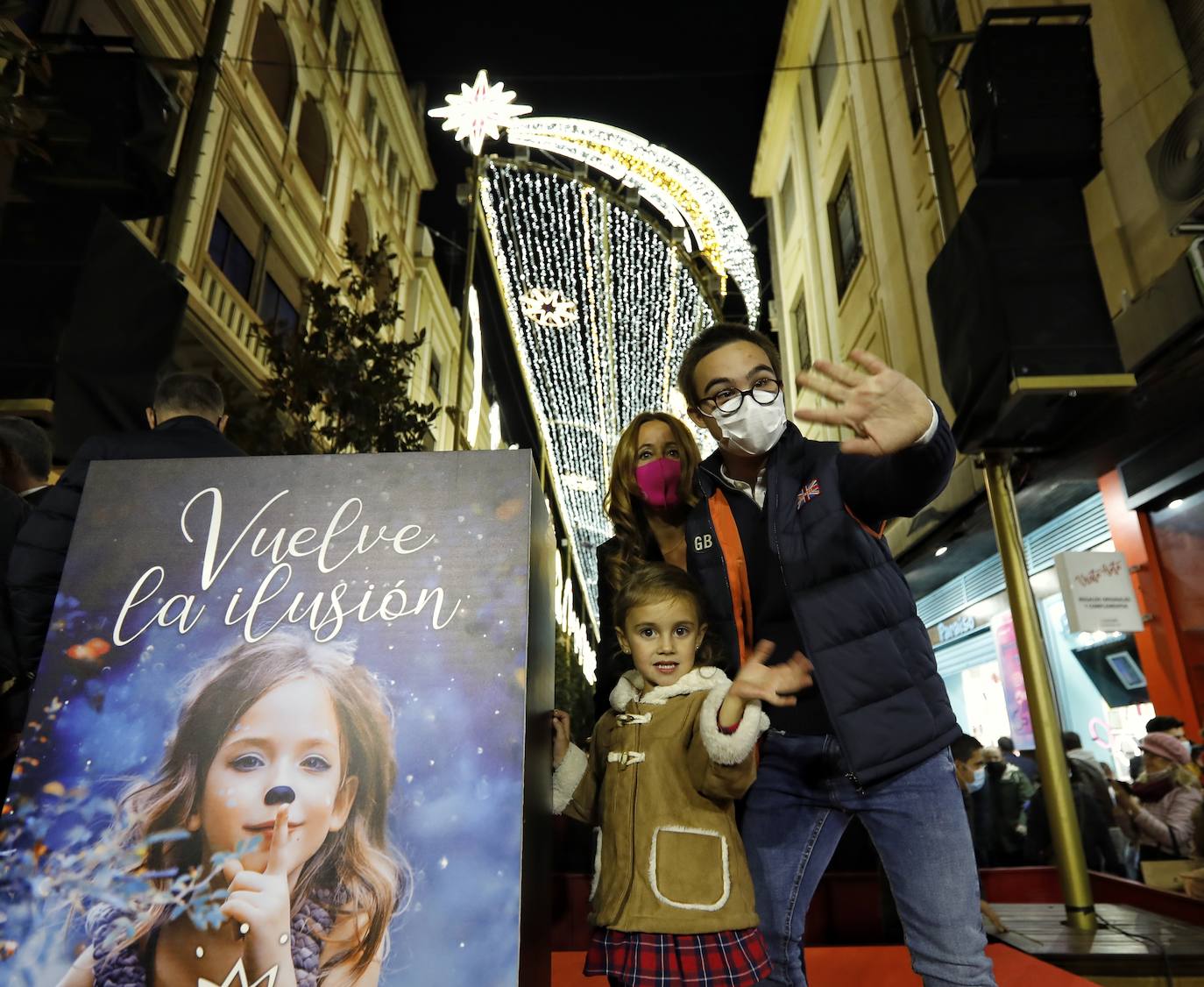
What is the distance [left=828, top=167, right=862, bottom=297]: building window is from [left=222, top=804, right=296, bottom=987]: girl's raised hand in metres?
12.7

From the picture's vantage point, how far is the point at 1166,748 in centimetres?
559

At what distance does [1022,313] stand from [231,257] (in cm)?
1265

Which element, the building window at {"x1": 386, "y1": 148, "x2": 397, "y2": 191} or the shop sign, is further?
the building window at {"x1": 386, "y1": 148, "x2": 397, "y2": 191}

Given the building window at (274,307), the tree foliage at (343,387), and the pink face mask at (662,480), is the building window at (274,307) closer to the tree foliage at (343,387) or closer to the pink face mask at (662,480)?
the tree foliage at (343,387)

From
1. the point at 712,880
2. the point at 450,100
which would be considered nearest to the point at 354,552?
the point at 712,880

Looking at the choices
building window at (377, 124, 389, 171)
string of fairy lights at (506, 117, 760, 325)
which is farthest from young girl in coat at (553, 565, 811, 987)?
building window at (377, 124, 389, 171)

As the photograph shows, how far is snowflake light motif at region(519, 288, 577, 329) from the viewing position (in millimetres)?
12180

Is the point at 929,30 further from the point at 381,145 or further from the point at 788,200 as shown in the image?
the point at 381,145

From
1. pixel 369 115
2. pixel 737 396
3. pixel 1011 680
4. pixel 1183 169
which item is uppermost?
pixel 369 115

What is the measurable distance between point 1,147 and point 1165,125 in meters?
7.62

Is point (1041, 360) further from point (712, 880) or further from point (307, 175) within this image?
point (307, 175)

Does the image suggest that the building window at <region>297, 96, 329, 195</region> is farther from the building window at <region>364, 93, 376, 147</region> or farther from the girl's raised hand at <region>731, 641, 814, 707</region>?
the girl's raised hand at <region>731, 641, 814, 707</region>

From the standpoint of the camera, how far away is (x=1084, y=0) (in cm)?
Result: 671

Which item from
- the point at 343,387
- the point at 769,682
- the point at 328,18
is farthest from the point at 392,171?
the point at 769,682
